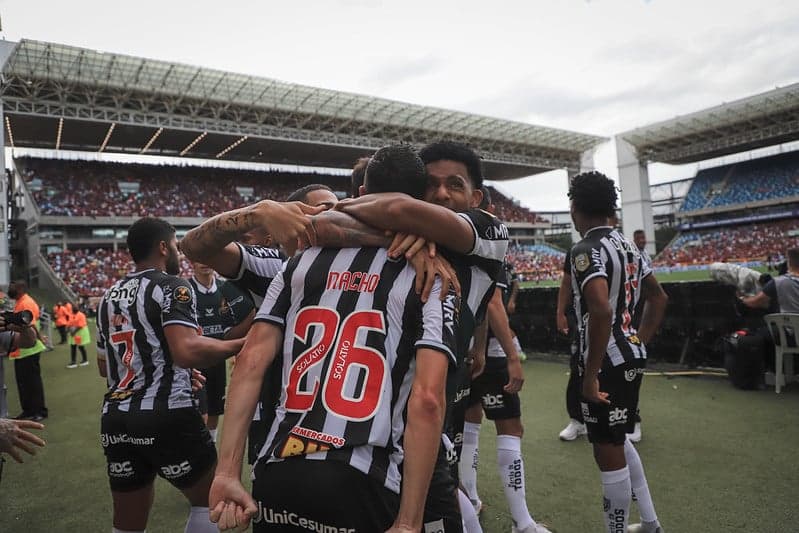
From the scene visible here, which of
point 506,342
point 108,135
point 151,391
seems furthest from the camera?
point 108,135

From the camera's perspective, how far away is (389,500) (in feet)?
4.33

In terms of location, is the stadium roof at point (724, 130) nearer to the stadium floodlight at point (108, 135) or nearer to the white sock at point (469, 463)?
the stadium floodlight at point (108, 135)

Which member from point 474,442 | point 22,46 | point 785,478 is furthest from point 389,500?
point 22,46

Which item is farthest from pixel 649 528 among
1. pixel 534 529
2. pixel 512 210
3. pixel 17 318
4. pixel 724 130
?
pixel 512 210

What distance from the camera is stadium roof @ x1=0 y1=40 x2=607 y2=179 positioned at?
28781 mm

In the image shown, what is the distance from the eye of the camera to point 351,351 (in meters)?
1.41

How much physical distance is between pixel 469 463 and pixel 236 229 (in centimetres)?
271

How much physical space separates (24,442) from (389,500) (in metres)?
1.99

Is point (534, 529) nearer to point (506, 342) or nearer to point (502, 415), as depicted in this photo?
point (502, 415)

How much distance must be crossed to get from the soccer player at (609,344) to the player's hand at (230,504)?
7.00 ft

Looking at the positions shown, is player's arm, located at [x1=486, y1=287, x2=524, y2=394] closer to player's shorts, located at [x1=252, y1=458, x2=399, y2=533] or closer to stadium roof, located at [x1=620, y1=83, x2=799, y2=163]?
player's shorts, located at [x1=252, y1=458, x2=399, y2=533]

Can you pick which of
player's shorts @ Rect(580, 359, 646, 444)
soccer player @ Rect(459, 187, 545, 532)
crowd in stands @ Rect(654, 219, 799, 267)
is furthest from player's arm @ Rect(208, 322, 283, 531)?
crowd in stands @ Rect(654, 219, 799, 267)

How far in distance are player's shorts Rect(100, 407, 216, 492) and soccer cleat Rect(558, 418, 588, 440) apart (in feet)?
12.7

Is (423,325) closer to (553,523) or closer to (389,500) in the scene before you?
(389,500)
